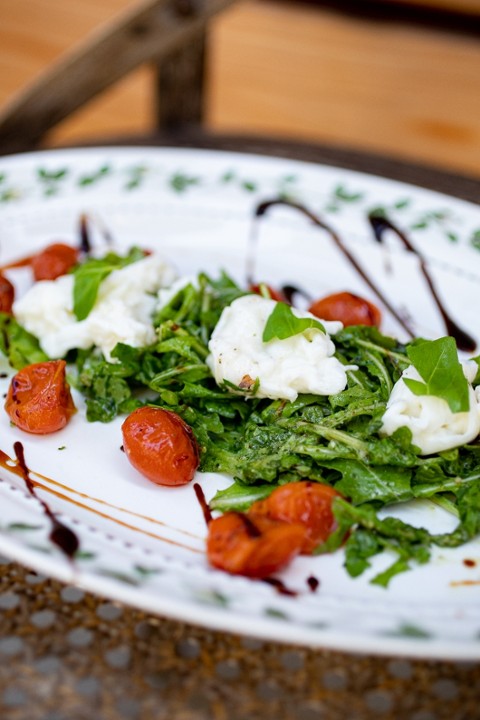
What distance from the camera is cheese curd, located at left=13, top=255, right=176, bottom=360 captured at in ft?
6.84

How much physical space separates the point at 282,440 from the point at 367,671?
0.54 metres

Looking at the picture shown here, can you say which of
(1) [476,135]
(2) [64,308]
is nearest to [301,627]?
(2) [64,308]

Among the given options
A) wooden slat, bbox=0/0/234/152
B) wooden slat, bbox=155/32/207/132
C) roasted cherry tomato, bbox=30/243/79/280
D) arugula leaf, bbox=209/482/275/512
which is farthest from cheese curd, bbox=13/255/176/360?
wooden slat, bbox=155/32/207/132

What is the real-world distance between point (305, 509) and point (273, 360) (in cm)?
39

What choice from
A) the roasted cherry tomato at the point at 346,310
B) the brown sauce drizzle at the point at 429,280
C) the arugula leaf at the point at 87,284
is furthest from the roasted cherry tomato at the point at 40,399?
the brown sauce drizzle at the point at 429,280

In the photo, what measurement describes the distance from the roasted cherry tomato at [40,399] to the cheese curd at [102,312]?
0.11 metres

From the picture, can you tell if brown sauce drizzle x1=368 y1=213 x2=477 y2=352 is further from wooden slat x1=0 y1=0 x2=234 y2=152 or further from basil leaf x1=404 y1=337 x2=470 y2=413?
wooden slat x1=0 y1=0 x2=234 y2=152

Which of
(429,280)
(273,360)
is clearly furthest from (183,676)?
(429,280)

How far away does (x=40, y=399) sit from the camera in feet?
6.21

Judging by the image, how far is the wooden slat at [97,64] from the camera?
3.10 metres

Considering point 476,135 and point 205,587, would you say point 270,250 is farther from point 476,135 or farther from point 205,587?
point 476,135

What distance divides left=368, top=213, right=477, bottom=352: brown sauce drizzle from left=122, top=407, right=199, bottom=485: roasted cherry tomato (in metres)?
0.90

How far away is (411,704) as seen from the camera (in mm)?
1373

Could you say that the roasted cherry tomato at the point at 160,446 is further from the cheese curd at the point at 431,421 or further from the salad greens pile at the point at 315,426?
the cheese curd at the point at 431,421
